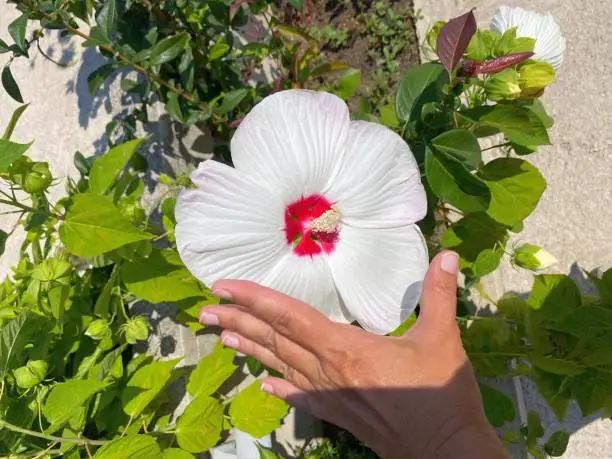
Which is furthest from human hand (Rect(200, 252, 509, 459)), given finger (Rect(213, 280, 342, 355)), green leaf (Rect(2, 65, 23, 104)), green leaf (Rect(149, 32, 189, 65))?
green leaf (Rect(2, 65, 23, 104))

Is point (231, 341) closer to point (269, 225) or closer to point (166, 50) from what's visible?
point (269, 225)

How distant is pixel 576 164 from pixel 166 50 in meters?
1.20

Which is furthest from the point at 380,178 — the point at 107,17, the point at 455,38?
the point at 107,17

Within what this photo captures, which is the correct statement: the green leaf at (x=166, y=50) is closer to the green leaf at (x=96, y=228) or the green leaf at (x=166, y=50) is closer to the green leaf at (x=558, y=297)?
the green leaf at (x=96, y=228)

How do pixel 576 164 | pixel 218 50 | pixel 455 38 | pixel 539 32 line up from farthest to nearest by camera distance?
pixel 576 164, pixel 218 50, pixel 539 32, pixel 455 38

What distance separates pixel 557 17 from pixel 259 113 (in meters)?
1.33

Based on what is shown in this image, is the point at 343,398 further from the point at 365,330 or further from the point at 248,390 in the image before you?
the point at 248,390

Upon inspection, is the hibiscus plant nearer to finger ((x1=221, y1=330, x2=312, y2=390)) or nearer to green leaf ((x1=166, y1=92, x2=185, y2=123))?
green leaf ((x1=166, y1=92, x2=185, y2=123))

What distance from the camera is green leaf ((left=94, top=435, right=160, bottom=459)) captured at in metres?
0.96

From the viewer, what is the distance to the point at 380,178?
818 mm

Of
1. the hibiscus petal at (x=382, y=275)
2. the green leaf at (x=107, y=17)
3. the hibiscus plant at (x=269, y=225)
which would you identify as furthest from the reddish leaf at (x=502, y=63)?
the green leaf at (x=107, y=17)

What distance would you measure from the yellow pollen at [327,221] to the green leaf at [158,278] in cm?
38

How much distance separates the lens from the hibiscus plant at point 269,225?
80 centimetres

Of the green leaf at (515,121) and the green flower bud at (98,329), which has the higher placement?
the green leaf at (515,121)
